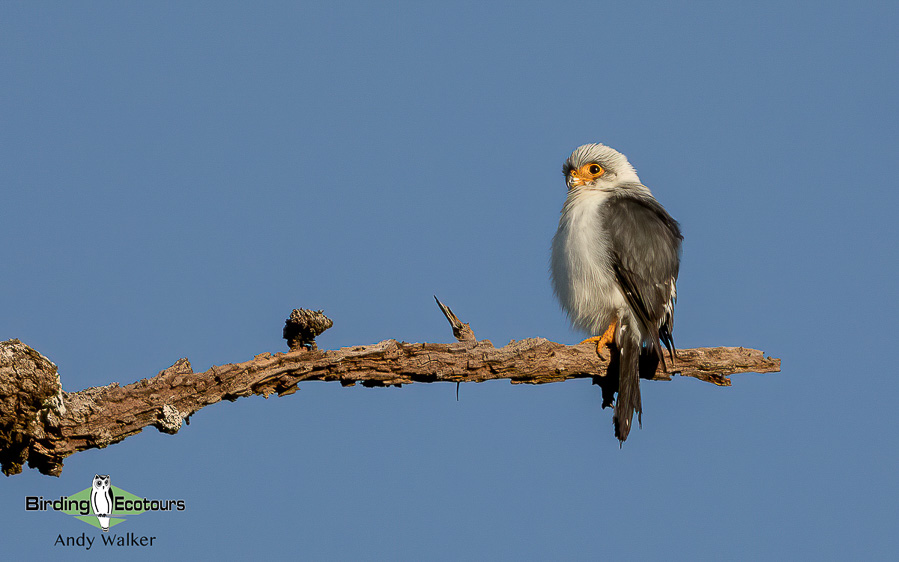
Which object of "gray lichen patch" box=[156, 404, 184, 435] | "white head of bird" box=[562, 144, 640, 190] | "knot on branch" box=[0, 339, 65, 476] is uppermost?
"white head of bird" box=[562, 144, 640, 190]

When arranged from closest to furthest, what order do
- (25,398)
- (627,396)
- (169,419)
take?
(25,398) < (169,419) < (627,396)

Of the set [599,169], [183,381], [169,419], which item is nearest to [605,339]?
[599,169]

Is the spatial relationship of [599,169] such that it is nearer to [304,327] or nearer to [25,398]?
[304,327]

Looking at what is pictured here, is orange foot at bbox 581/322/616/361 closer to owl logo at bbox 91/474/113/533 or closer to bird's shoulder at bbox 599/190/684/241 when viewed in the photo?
bird's shoulder at bbox 599/190/684/241

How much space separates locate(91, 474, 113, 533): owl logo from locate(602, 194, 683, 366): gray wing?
14.3 ft

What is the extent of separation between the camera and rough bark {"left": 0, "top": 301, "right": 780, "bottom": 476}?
16.6 ft

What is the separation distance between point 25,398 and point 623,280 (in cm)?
462

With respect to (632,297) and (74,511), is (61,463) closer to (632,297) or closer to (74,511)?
(74,511)

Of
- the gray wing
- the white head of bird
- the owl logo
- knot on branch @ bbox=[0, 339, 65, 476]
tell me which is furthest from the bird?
knot on branch @ bbox=[0, 339, 65, 476]

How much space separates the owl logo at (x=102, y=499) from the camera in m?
5.59

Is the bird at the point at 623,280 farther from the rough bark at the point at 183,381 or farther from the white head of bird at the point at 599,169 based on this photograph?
the rough bark at the point at 183,381

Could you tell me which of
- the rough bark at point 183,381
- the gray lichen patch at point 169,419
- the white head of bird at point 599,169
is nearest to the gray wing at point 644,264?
the white head of bird at point 599,169

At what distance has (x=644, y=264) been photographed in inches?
267

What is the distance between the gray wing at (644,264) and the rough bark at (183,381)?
980 mm
